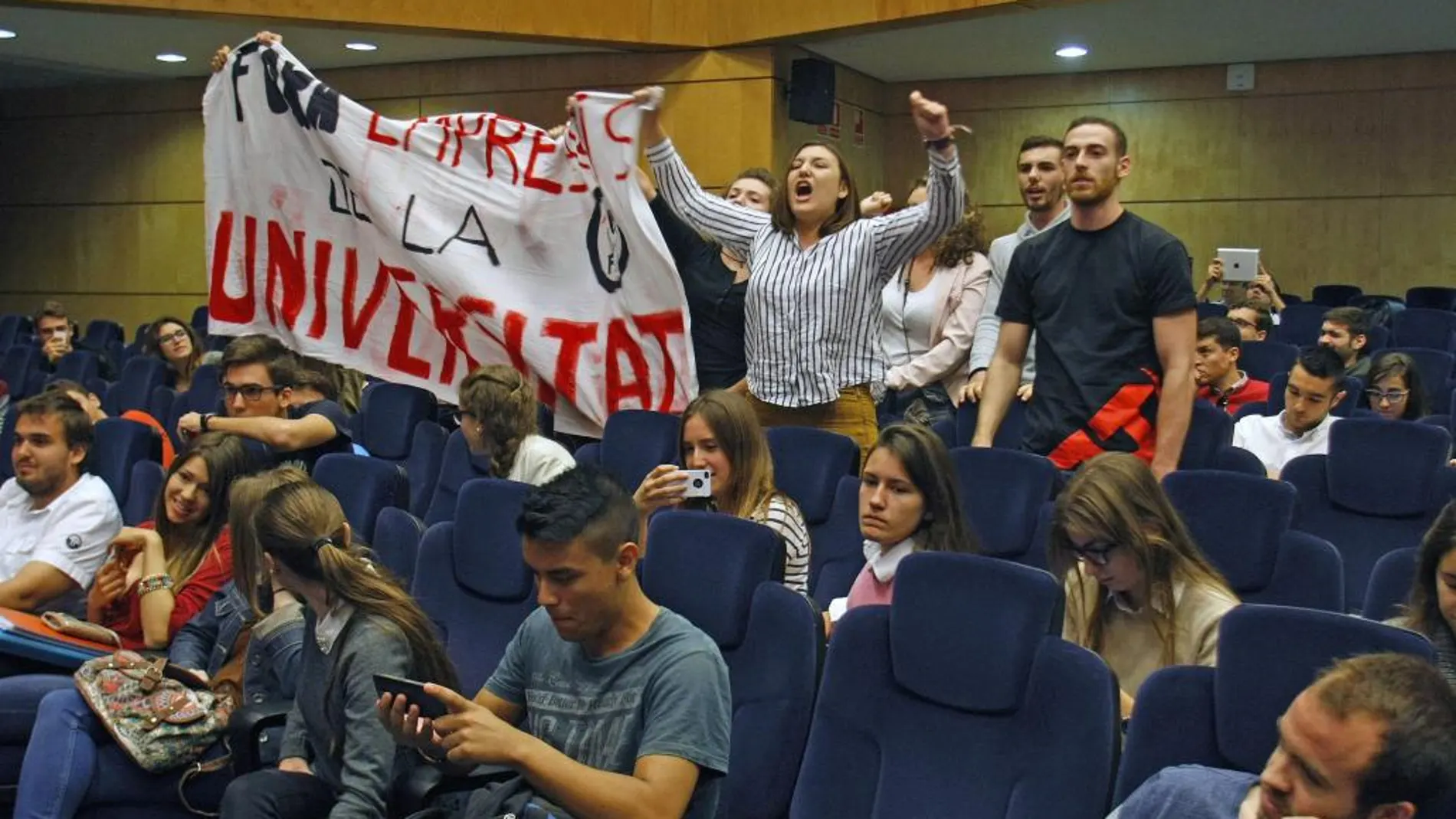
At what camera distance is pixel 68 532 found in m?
3.99

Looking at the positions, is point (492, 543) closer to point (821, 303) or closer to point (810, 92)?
point (821, 303)

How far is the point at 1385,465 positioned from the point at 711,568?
2.38m

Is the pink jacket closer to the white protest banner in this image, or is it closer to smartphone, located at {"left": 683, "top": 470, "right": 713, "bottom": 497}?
the white protest banner

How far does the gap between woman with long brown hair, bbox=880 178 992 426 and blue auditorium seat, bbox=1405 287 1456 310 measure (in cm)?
547

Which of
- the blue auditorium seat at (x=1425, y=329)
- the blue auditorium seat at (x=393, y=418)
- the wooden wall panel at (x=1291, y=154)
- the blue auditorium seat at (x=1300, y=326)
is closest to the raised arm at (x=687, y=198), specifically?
the blue auditorium seat at (x=393, y=418)

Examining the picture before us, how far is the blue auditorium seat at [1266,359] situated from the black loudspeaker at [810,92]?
4.01 metres

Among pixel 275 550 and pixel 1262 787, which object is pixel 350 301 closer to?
pixel 275 550

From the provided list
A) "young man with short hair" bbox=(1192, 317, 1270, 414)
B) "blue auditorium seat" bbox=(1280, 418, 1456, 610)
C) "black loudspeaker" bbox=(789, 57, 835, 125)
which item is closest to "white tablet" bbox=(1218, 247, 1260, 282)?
"black loudspeaker" bbox=(789, 57, 835, 125)

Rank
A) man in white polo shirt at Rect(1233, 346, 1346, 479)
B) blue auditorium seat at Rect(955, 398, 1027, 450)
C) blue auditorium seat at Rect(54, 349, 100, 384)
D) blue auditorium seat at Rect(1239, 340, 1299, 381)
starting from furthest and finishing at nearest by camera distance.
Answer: blue auditorium seat at Rect(54, 349, 100, 384), blue auditorium seat at Rect(1239, 340, 1299, 381), man in white polo shirt at Rect(1233, 346, 1346, 479), blue auditorium seat at Rect(955, 398, 1027, 450)

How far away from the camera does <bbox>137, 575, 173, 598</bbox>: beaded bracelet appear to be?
3627mm

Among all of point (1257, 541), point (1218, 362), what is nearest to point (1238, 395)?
point (1218, 362)

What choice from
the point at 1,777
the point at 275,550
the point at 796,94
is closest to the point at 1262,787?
the point at 275,550

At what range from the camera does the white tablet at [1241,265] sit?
28.9 ft

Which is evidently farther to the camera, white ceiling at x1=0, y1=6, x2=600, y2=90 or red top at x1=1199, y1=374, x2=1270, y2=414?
white ceiling at x1=0, y1=6, x2=600, y2=90
